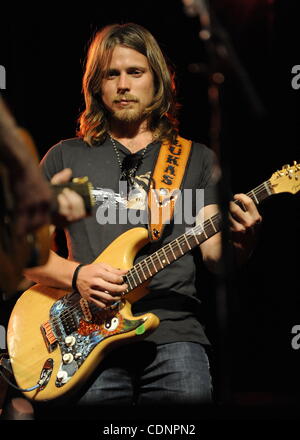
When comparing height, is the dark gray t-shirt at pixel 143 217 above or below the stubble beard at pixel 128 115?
below

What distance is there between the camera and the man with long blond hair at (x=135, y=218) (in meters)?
2.60

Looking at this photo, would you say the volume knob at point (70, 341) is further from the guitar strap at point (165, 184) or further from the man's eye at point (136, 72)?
the man's eye at point (136, 72)

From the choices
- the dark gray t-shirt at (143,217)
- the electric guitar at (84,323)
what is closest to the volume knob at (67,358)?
the electric guitar at (84,323)

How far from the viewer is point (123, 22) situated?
11.7 ft

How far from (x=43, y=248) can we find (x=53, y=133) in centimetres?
205

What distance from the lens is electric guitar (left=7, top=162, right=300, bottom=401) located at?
259 cm

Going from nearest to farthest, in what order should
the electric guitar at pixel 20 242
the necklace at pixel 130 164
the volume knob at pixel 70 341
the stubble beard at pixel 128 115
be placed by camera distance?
the electric guitar at pixel 20 242
the volume knob at pixel 70 341
the necklace at pixel 130 164
the stubble beard at pixel 128 115

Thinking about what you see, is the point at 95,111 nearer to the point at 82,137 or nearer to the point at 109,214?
the point at 82,137

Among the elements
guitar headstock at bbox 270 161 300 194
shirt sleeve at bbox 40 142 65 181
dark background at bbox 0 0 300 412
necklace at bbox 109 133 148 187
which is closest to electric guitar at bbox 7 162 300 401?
guitar headstock at bbox 270 161 300 194

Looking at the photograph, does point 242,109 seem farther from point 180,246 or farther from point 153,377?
point 153,377

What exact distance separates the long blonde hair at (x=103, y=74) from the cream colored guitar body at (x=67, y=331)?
2.46 feet

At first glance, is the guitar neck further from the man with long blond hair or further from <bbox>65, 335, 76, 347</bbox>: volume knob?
<bbox>65, 335, 76, 347</bbox>: volume knob

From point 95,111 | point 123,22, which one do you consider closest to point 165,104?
point 95,111

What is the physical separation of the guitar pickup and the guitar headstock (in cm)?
128
